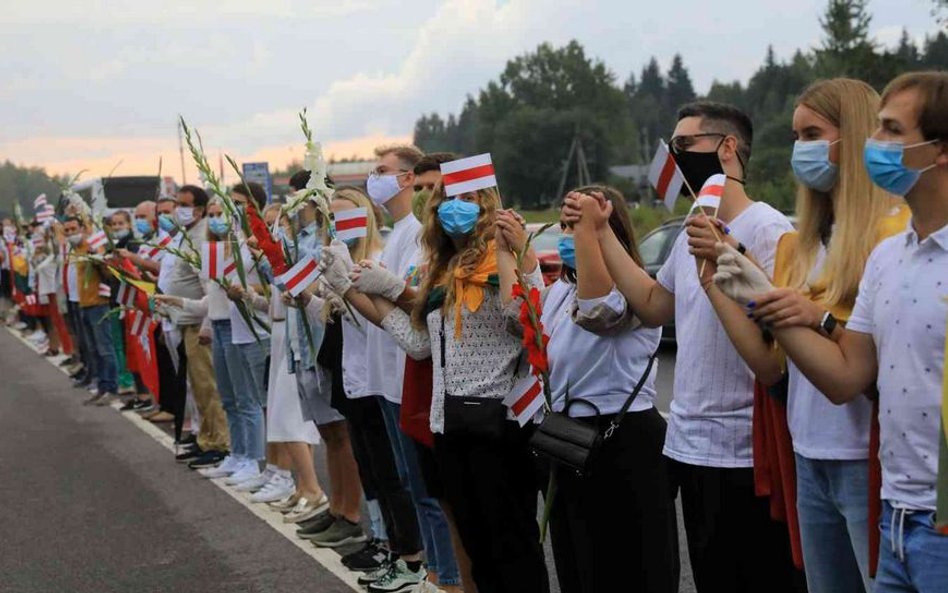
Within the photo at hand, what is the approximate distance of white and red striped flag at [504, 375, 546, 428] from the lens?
14.8 ft

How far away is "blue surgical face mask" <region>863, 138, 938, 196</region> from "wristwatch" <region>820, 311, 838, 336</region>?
1.07ft

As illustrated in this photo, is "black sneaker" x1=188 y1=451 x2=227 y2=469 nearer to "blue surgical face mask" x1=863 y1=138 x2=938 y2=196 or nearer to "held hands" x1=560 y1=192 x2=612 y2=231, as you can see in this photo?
"held hands" x1=560 y1=192 x2=612 y2=231

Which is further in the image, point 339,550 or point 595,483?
point 339,550

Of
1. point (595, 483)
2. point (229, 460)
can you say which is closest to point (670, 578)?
point (595, 483)

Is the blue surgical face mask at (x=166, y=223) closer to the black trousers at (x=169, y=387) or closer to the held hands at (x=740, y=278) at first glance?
the black trousers at (x=169, y=387)

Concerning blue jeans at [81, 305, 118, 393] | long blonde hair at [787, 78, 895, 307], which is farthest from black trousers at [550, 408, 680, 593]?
blue jeans at [81, 305, 118, 393]

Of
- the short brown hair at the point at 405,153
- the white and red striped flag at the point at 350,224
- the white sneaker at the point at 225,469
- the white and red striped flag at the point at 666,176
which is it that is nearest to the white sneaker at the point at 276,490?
the white sneaker at the point at 225,469

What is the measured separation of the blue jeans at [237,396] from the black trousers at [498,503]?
14.1ft

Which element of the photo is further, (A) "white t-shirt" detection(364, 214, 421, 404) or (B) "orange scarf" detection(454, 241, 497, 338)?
(A) "white t-shirt" detection(364, 214, 421, 404)

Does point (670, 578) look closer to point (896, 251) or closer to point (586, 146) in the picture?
point (896, 251)

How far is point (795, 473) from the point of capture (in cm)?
319

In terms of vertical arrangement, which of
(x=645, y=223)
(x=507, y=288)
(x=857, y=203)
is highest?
(x=857, y=203)

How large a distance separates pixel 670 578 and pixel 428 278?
1565 mm

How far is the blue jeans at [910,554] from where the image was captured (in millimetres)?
2596
